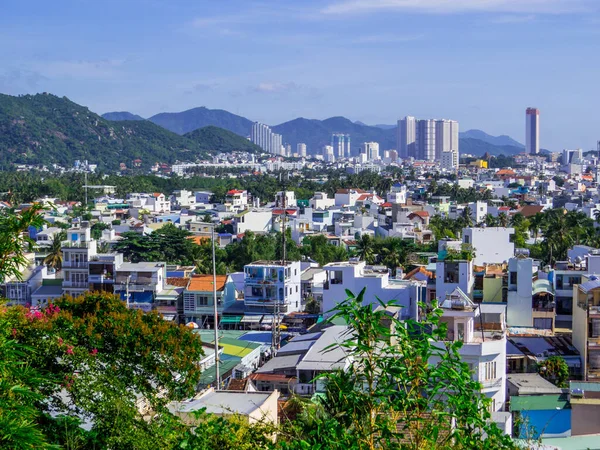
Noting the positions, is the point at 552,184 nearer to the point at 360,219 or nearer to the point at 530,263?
the point at 360,219

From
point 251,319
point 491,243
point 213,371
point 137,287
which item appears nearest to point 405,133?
point 491,243

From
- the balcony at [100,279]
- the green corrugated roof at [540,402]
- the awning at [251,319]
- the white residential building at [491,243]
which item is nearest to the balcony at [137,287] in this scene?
the balcony at [100,279]

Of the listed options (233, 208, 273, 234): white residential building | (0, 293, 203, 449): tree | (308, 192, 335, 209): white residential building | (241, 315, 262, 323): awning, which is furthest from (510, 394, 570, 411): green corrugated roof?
(308, 192, 335, 209): white residential building

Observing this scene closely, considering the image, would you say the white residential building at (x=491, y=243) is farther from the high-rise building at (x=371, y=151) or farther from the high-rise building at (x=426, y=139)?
the high-rise building at (x=371, y=151)

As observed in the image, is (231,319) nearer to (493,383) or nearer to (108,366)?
(493,383)

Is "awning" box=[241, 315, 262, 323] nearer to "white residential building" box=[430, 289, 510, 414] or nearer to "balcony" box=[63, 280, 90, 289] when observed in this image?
"balcony" box=[63, 280, 90, 289]

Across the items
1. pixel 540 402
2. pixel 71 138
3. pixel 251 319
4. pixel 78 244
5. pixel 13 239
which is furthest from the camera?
pixel 71 138
